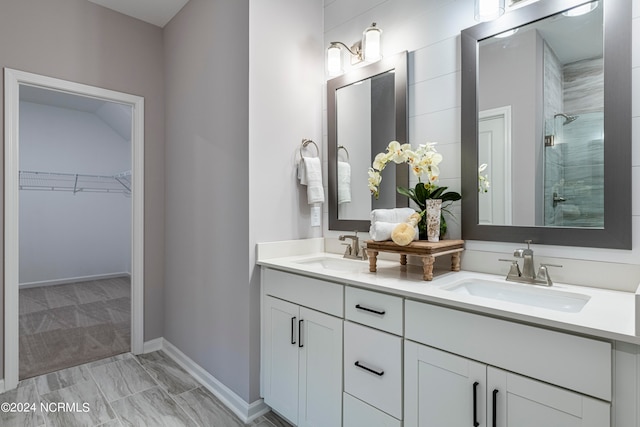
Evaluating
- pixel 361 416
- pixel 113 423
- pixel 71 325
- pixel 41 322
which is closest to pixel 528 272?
pixel 361 416

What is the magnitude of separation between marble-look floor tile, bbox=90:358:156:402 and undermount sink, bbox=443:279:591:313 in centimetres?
211

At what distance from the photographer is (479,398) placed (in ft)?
3.44

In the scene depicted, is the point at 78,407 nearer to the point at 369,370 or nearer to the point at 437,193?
the point at 369,370

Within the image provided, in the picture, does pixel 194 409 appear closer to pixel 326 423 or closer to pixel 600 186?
pixel 326 423

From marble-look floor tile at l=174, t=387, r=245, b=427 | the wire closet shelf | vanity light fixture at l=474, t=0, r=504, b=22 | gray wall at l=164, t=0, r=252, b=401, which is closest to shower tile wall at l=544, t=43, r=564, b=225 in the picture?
vanity light fixture at l=474, t=0, r=504, b=22

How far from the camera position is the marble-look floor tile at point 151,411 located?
1.85 meters

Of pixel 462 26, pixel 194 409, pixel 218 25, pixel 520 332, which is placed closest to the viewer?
pixel 520 332

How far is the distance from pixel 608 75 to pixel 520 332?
3.32 ft

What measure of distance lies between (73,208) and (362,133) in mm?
4926

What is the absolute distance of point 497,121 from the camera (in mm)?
1512

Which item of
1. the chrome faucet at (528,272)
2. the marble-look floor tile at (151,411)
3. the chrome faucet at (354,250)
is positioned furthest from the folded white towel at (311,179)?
the marble-look floor tile at (151,411)

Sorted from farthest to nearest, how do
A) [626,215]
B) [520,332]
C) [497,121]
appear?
[497,121], [626,215], [520,332]

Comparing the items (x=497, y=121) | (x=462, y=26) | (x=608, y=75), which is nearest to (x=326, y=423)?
(x=497, y=121)

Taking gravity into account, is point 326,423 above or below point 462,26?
below
